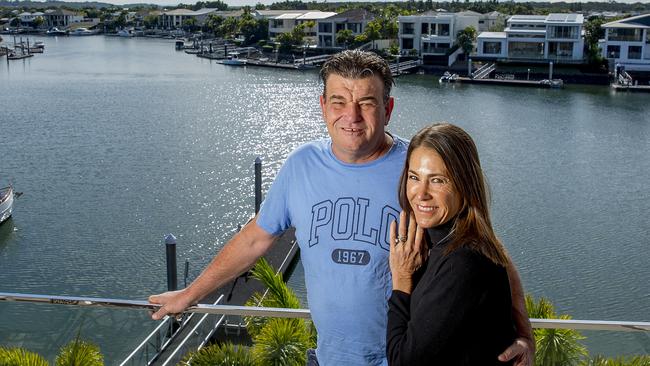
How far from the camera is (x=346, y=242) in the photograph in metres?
1.90

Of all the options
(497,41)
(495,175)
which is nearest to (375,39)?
(497,41)

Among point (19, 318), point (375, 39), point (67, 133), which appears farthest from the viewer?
point (375, 39)

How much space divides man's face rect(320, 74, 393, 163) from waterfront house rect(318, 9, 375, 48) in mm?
54929

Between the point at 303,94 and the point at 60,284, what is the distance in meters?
25.5

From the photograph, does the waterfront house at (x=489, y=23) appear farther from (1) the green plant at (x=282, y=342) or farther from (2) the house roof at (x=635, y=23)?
(1) the green plant at (x=282, y=342)

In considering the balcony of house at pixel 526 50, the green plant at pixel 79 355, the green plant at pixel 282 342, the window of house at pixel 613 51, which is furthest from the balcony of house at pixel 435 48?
the green plant at pixel 79 355

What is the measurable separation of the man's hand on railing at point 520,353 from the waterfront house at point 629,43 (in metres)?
43.6

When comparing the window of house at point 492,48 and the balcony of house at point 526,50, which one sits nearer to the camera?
the balcony of house at point 526,50

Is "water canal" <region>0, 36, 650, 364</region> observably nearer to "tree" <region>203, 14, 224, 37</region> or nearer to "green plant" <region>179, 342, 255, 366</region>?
"green plant" <region>179, 342, 255, 366</region>

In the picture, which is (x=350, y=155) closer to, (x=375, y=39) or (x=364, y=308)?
(x=364, y=308)

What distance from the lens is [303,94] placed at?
122ft

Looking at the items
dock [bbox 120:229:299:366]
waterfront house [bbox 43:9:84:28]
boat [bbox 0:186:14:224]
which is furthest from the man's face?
waterfront house [bbox 43:9:84:28]

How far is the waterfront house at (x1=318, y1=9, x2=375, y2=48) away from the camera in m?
57.0

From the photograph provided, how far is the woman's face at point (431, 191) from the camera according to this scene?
1.69m
